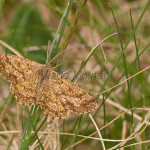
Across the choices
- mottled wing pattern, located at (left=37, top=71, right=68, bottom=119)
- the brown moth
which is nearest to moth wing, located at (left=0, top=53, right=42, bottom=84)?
the brown moth

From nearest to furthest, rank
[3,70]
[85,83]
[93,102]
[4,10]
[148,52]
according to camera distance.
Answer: [93,102] → [3,70] → [85,83] → [148,52] → [4,10]

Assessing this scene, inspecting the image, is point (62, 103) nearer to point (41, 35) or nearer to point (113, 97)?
point (113, 97)

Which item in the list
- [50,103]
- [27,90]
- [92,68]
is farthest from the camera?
[92,68]

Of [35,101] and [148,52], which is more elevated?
[148,52]

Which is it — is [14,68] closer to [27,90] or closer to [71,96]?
[27,90]

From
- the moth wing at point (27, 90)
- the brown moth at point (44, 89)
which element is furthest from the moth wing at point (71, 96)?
the moth wing at point (27, 90)

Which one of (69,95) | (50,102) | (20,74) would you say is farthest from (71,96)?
(20,74)

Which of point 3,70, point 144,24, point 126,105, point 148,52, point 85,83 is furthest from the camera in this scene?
point 144,24

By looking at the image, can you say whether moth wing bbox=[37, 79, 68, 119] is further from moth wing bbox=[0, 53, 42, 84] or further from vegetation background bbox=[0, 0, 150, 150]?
moth wing bbox=[0, 53, 42, 84]

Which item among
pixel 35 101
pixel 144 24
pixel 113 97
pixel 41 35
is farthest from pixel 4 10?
pixel 35 101
